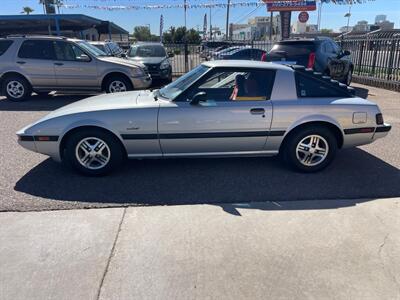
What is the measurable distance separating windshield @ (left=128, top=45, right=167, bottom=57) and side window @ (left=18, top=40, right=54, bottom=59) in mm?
4666

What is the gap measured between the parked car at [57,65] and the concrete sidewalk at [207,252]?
6440 millimetres

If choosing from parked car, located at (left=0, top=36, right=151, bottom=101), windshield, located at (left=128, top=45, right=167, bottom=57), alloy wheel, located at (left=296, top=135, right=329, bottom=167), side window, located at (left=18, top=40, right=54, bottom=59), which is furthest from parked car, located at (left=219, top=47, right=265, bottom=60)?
alloy wheel, located at (left=296, top=135, right=329, bottom=167)

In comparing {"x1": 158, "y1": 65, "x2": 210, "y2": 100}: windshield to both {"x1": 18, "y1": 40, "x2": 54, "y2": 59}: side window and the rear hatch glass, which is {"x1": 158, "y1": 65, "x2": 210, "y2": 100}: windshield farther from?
the rear hatch glass

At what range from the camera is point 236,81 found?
14.3 feet

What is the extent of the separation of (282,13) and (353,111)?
2071cm

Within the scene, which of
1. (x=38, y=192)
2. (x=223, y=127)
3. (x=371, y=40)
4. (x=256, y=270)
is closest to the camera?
(x=256, y=270)

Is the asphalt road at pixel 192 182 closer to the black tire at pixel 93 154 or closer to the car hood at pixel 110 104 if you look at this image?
the black tire at pixel 93 154

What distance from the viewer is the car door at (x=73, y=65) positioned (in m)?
9.16

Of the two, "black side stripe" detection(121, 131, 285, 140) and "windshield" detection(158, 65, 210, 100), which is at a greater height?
"windshield" detection(158, 65, 210, 100)

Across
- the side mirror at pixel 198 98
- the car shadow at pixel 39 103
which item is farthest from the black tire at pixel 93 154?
the car shadow at pixel 39 103

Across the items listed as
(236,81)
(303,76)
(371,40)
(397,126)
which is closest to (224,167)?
(236,81)

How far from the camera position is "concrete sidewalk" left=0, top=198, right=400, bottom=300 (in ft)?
8.10

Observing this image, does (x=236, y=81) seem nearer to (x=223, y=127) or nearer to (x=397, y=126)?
(x=223, y=127)

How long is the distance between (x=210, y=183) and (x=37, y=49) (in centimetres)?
747
